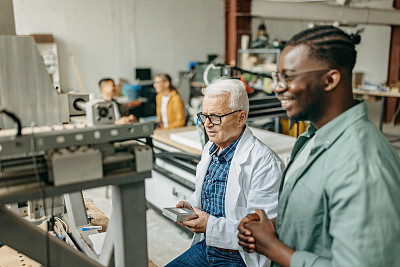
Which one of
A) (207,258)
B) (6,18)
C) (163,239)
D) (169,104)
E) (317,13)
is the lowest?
(163,239)

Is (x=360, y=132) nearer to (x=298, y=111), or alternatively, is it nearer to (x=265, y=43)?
(x=298, y=111)

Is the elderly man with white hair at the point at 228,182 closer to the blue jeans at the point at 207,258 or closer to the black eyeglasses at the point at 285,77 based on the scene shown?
the blue jeans at the point at 207,258

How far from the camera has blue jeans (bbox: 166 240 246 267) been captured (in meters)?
1.64

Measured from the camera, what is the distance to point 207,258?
5.67ft

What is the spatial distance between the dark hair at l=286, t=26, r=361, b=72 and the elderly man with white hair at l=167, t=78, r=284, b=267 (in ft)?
2.53

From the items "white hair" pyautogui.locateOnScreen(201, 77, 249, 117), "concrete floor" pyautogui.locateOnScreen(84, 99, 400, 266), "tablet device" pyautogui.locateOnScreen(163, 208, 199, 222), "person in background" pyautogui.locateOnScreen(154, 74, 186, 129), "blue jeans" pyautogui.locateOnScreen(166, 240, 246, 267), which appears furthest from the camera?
"person in background" pyautogui.locateOnScreen(154, 74, 186, 129)

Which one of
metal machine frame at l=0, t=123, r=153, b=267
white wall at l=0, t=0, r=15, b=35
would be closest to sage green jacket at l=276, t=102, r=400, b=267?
metal machine frame at l=0, t=123, r=153, b=267

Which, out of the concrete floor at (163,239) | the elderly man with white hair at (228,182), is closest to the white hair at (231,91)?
the elderly man with white hair at (228,182)

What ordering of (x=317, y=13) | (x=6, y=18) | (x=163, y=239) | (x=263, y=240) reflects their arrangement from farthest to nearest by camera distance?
(x=317, y=13) < (x=163, y=239) < (x=6, y=18) < (x=263, y=240)

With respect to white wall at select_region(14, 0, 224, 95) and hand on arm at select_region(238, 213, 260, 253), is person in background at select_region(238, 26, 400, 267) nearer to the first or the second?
hand on arm at select_region(238, 213, 260, 253)

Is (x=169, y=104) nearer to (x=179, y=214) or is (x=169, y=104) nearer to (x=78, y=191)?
(x=179, y=214)

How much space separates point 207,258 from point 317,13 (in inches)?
204

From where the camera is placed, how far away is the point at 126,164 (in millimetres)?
953

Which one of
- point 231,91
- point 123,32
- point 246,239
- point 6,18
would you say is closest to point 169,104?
point 231,91
